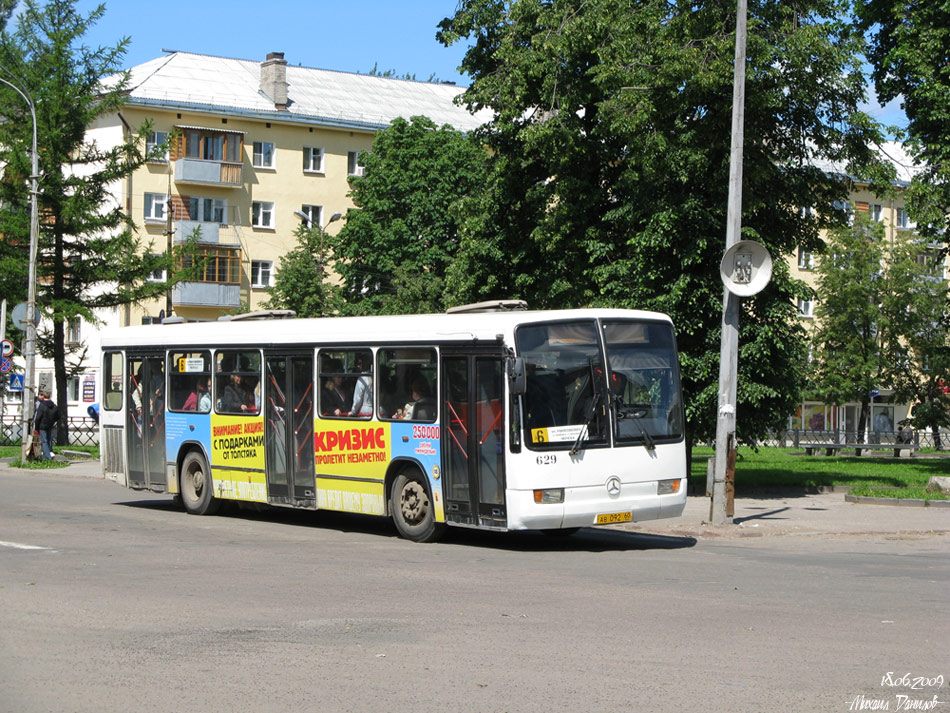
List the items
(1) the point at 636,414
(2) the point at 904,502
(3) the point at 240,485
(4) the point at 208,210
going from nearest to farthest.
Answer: (1) the point at 636,414
(3) the point at 240,485
(2) the point at 904,502
(4) the point at 208,210

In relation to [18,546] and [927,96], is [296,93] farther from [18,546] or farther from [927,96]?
[18,546]

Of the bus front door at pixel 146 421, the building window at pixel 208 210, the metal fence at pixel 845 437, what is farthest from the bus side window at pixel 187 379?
the building window at pixel 208 210

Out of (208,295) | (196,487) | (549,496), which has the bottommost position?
(196,487)

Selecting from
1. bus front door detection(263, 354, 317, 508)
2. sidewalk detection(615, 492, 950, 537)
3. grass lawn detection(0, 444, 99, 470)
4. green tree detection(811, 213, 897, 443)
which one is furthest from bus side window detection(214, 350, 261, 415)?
green tree detection(811, 213, 897, 443)

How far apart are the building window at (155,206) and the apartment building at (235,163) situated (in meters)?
0.05

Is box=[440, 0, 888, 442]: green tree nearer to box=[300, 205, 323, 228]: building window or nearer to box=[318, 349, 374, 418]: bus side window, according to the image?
box=[318, 349, 374, 418]: bus side window

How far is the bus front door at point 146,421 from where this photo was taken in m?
20.6

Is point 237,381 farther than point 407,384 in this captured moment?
Yes

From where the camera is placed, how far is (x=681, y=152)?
23.3m

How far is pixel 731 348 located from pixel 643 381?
11.7 ft

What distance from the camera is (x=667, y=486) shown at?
50.6 feet

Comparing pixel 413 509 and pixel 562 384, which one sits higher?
pixel 562 384

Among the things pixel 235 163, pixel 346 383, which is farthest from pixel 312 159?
pixel 346 383

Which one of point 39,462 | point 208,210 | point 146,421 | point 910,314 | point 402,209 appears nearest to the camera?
point 146,421
